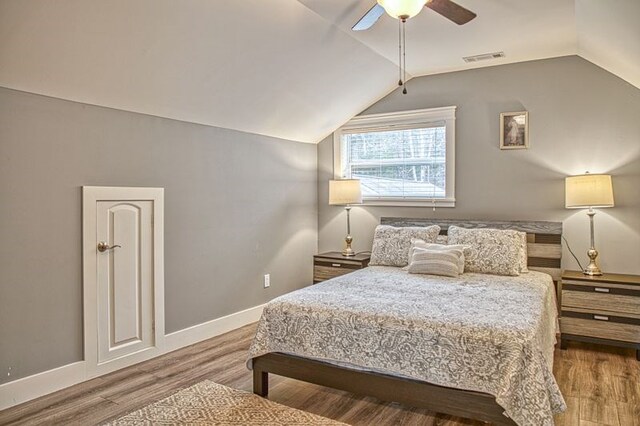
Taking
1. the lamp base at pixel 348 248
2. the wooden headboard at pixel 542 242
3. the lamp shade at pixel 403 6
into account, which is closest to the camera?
the lamp shade at pixel 403 6

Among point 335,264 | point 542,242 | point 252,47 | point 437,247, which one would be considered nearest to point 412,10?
point 252,47

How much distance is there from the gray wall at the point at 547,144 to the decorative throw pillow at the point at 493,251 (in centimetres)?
52

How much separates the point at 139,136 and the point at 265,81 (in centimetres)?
115

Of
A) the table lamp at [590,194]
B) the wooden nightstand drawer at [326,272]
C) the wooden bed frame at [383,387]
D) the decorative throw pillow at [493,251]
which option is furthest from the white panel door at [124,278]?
the table lamp at [590,194]

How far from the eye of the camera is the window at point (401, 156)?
480cm

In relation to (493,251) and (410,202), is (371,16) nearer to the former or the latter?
(493,251)

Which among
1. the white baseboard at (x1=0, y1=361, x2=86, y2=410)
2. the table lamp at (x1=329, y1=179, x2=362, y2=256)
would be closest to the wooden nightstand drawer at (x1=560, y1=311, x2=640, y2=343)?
the table lamp at (x1=329, y1=179, x2=362, y2=256)

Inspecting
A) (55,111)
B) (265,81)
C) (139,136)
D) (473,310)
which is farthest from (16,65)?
(473,310)

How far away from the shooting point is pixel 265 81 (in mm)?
3865

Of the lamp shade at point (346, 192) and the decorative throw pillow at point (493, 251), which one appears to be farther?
the lamp shade at point (346, 192)

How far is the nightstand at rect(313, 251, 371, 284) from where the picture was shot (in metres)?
4.71

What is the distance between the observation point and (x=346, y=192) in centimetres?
495

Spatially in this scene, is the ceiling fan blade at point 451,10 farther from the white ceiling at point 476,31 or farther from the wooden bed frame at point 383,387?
the wooden bed frame at point 383,387

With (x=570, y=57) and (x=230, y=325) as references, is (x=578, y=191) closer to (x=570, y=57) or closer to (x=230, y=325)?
(x=570, y=57)
